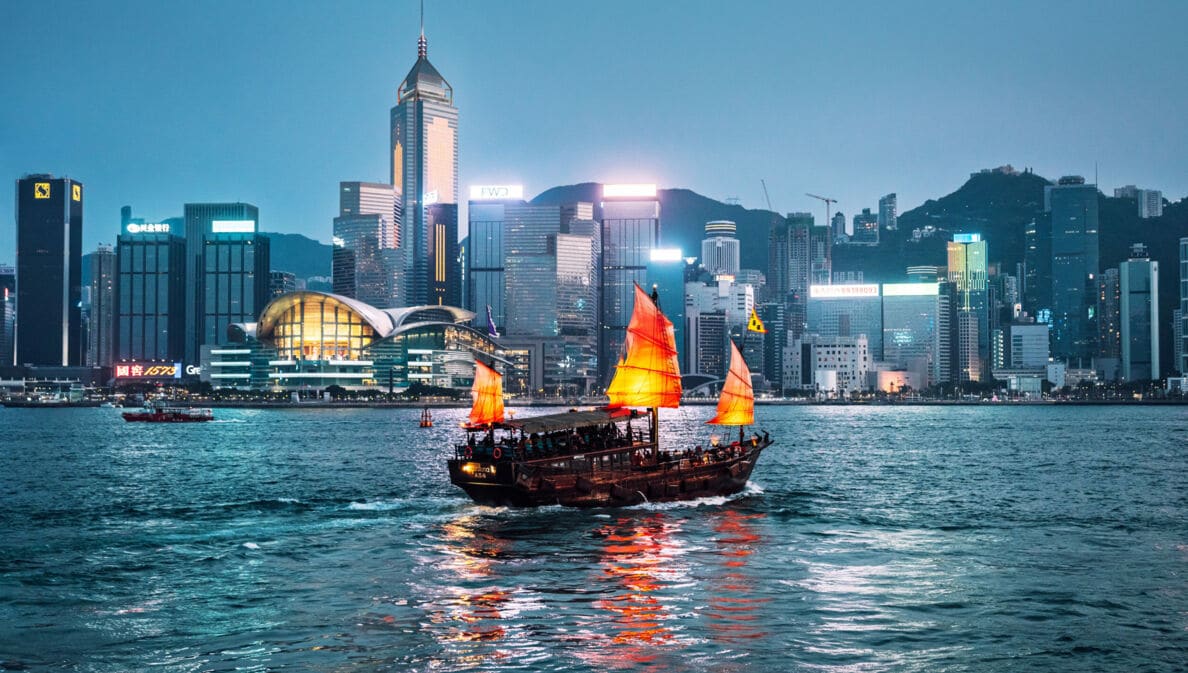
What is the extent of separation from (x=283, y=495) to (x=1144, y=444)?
301 feet

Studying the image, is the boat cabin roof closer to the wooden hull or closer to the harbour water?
the wooden hull

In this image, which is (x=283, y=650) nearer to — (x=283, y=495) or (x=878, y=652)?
(x=878, y=652)

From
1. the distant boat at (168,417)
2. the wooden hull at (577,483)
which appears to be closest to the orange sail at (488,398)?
the wooden hull at (577,483)

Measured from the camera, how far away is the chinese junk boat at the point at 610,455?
51281 millimetres

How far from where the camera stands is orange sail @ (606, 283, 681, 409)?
59188 millimetres

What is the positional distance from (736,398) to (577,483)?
18.2 metres

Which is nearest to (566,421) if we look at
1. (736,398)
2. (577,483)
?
→ (577,483)

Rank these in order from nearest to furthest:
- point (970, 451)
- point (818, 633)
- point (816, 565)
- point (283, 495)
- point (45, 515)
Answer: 1. point (818, 633)
2. point (816, 565)
3. point (45, 515)
4. point (283, 495)
5. point (970, 451)

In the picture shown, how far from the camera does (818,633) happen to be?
1173 inches

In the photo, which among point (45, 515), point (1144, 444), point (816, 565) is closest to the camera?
point (816, 565)

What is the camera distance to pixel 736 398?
220ft

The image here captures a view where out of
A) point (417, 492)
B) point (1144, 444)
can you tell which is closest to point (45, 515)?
point (417, 492)

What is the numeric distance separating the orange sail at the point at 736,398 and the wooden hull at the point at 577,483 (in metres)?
9.24

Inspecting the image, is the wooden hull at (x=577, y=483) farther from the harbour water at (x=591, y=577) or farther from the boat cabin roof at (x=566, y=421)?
the boat cabin roof at (x=566, y=421)
